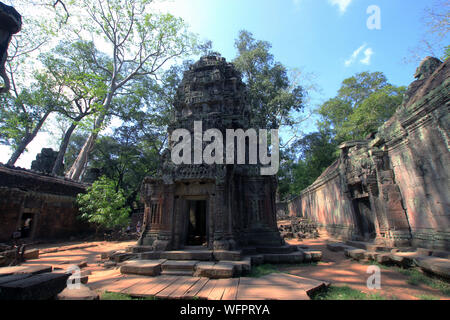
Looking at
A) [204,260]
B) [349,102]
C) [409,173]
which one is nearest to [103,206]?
[204,260]

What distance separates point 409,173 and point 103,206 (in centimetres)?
1615

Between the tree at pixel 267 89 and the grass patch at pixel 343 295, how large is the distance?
48.5ft

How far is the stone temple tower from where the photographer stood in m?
6.60

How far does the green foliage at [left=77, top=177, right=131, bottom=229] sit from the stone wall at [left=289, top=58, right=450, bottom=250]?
13859 mm

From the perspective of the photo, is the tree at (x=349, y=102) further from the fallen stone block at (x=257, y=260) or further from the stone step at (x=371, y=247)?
the fallen stone block at (x=257, y=260)

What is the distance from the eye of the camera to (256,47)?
21109mm

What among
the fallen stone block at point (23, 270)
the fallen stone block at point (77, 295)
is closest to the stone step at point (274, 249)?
the fallen stone block at point (77, 295)

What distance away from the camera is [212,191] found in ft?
22.5

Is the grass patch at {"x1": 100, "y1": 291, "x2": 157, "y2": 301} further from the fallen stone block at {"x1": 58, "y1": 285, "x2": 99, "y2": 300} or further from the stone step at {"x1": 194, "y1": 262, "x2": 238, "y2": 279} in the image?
the stone step at {"x1": 194, "y1": 262, "x2": 238, "y2": 279}

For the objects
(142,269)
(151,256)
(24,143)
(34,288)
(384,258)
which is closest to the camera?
(34,288)

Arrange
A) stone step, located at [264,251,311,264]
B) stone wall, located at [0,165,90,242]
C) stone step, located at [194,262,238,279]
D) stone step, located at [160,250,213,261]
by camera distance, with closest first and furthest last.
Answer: stone step, located at [194,262,238,279] < stone step, located at [160,250,213,261] < stone step, located at [264,251,311,264] < stone wall, located at [0,165,90,242]

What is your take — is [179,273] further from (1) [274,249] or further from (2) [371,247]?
(2) [371,247]

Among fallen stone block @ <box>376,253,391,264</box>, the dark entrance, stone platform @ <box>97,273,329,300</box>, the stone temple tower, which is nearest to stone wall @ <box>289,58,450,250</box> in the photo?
fallen stone block @ <box>376,253,391,264</box>

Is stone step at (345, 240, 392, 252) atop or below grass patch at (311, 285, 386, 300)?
atop
